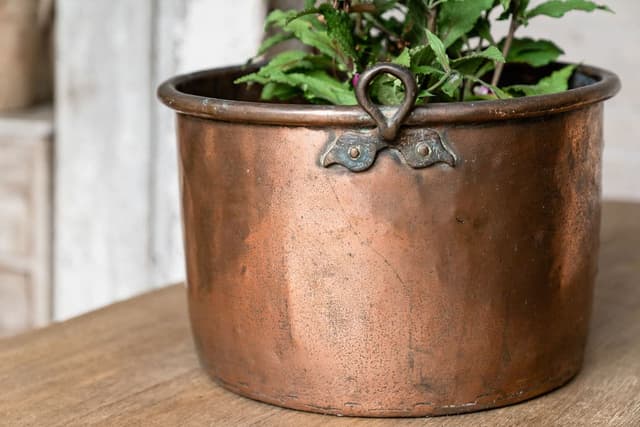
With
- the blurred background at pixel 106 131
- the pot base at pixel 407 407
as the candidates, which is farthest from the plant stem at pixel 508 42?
the blurred background at pixel 106 131

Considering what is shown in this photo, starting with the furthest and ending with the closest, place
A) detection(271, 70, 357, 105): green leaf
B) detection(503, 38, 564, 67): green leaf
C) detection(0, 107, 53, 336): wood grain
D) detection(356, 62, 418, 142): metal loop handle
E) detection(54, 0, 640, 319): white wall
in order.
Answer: detection(0, 107, 53, 336): wood grain, detection(54, 0, 640, 319): white wall, detection(503, 38, 564, 67): green leaf, detection(271, 70, 357, 105): green leaf, detection(356, 62, 418, 142): metal loop handle

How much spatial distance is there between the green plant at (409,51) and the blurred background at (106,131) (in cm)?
52

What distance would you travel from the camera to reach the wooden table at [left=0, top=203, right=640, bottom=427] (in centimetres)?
85

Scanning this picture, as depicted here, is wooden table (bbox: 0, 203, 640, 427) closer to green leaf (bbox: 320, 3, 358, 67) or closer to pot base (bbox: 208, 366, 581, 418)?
pot base (bbox: 208, 366, 581, 418)

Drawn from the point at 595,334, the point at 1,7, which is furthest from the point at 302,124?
the point at 1,7

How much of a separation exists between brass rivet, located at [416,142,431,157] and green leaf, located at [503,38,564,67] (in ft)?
0.84

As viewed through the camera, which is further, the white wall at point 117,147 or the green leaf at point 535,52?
the white wall at point 117,147

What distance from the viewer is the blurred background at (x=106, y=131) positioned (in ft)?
5.52

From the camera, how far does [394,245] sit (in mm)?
802

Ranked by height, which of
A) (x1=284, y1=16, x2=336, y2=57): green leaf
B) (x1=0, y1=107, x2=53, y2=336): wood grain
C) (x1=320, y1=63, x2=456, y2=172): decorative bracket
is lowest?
(x1=0, y1=107, x2=53, y2=336): wood grain

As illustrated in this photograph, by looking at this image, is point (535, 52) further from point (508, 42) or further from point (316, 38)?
point (316, 38)

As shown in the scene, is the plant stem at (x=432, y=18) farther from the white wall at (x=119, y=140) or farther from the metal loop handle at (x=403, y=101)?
the white wall at (x=119, y=140)

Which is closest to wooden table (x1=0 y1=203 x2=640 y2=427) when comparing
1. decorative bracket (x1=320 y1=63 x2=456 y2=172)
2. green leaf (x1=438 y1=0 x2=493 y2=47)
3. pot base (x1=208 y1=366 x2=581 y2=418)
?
pot base (x1=208 y1=366 x2=581 y2=418)

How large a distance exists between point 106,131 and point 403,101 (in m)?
1.17
